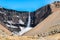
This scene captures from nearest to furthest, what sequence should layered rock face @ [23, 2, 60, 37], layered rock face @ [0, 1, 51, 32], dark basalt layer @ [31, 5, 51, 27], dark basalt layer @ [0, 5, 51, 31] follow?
layered rock face @ [23, 2, 60, 37] < layered rock face @ [0, 1, 51, 32] < dark basalt layer @ [31, 5, 51, 27] < dark basalt layer @ [0, 5, 51, 31]

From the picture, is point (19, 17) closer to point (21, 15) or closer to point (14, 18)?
point (21, 15)

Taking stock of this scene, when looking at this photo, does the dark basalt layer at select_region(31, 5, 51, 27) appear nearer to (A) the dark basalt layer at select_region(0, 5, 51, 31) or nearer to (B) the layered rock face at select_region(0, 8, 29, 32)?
(A) the dark basalt layer at select_region(0, 5, 51, 31)

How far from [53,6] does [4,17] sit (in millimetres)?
35666

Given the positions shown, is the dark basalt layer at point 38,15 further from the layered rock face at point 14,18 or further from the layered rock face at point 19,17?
the layered rock face at point 14,18

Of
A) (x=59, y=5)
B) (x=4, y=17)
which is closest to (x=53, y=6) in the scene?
(x=59, y=5)

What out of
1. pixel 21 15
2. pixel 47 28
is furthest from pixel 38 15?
pixel 47 28

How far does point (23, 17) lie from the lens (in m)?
193

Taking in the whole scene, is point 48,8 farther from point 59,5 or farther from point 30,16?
point 30,16

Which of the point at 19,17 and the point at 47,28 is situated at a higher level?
the point at 19,17

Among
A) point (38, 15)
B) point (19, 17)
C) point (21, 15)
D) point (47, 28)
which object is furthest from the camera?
point (21, 15)

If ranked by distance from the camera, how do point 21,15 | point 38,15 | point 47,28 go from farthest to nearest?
point 21,15 < point 38,15 < point 47,28

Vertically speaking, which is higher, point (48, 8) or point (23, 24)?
point (48, 8)

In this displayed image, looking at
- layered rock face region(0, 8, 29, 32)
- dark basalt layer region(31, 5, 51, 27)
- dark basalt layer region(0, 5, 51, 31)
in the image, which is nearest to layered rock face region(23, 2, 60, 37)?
dark basalt layer region(0, 5, 51, 31)

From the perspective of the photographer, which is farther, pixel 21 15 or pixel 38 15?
pixel 21 15
